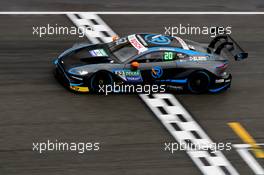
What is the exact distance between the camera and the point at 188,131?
16.5 metres

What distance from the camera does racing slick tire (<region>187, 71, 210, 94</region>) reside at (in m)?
17.9

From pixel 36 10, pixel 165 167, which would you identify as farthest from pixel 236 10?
pixel 165 167

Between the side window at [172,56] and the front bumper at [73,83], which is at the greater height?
the side window at [172,56]

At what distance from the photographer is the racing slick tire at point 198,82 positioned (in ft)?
58.7

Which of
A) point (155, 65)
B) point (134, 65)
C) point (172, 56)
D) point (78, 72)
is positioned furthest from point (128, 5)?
point (78, 72)

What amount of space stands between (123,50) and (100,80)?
1.03m

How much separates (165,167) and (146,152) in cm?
70

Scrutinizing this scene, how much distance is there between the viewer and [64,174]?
14281 mm

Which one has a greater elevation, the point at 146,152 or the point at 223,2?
the point at 223,2

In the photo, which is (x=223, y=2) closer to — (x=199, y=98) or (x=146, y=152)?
(x=199, y=98)

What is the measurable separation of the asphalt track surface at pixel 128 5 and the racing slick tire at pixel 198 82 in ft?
20.3

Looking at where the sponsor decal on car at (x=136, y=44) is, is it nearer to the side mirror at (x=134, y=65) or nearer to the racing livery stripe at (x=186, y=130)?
the side mirror at (x=134, y=65)

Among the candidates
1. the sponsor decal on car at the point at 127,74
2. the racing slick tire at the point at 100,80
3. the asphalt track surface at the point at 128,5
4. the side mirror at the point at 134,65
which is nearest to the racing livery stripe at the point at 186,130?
the sponsor decal on car at the point at 127,74

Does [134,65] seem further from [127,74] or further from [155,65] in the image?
[155,65]
